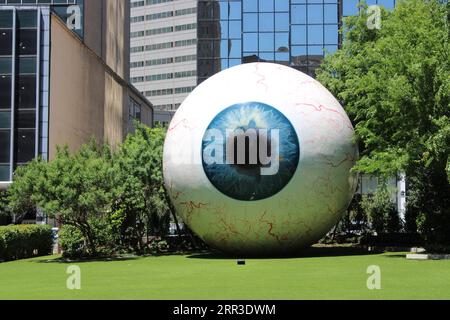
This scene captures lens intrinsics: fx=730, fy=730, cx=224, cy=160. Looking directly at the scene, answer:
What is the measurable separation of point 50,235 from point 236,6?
193 ft

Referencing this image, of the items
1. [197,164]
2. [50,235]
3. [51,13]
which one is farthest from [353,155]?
[51,13]

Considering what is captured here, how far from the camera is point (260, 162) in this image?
82.7ft

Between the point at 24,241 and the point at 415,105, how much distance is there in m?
17.9

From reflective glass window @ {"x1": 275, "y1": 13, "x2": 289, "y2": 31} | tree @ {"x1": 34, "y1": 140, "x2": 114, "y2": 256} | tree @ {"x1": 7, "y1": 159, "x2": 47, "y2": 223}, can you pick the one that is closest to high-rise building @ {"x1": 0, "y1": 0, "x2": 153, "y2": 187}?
tree @ {"x1": 7, "y1": 159, "x2": 47, "y2": 223}

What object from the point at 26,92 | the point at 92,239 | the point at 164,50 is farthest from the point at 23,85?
the point at 164,50

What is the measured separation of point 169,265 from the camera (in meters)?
24.8

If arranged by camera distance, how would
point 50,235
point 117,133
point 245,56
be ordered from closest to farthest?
point 50,235 < point 117,133 < point 245,56

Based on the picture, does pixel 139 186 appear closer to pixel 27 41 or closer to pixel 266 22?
pixel 27 41

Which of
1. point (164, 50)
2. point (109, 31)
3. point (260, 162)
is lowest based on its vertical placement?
point (260, 162)

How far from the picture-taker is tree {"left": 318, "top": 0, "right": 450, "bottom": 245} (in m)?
25.4

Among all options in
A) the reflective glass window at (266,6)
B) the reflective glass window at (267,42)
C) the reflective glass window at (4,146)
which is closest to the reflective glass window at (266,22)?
the reflective glass window at (266,6)

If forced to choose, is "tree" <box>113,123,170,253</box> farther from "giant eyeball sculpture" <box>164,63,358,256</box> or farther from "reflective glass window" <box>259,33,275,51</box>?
"reflective glass window" <box>259,33,275,51</box>

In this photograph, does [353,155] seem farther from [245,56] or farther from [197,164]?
[245,56]

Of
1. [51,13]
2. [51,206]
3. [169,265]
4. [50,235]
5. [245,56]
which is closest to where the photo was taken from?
[169,265]
